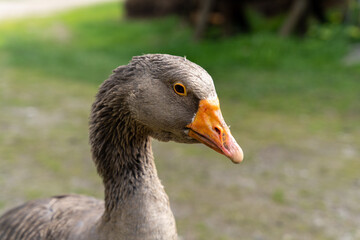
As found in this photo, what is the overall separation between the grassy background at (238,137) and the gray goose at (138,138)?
1683 millimetres

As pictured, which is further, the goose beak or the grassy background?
the grassy background

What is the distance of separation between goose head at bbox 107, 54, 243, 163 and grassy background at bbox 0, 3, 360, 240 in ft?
6.84

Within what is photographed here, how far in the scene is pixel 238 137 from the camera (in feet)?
19.0

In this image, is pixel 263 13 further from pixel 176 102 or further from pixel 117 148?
pixel 176 102

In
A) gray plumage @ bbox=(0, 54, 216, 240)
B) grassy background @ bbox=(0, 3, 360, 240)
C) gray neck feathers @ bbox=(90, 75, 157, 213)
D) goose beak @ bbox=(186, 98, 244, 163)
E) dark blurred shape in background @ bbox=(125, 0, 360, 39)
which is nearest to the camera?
goose beak @ bbox=(186, 98, 244, 163)

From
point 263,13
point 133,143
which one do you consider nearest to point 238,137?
point 133,143

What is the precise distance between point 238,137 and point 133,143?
11.8ft

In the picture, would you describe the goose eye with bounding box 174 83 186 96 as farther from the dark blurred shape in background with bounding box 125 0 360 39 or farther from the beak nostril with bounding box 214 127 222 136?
the dark blurred shape in background with bounding box 125 0 360 39

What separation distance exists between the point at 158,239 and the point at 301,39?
8551 millimetres

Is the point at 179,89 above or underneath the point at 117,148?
above

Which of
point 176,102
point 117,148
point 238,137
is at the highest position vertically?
point 238,137

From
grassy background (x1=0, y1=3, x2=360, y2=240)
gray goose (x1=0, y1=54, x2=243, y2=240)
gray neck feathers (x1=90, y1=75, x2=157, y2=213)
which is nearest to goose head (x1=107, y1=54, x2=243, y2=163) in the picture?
gray goose (x1=0, y1=54, x2=243, y2=240)

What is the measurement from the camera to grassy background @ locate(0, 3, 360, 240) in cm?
423

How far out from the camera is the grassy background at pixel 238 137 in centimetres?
423
